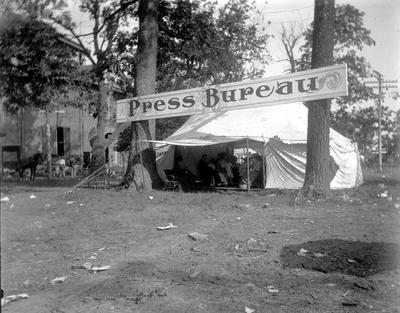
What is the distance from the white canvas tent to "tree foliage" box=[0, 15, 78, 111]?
39.7 ft

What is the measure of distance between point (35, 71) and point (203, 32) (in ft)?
46.7

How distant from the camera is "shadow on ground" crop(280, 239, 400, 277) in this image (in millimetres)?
5596

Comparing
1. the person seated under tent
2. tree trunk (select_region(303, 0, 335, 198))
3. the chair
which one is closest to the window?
tree trunk (select_region(303, 0, 335, 198))

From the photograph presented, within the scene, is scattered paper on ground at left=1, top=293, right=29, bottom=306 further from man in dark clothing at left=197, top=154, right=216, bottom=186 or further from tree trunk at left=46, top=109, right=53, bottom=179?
man in dark clothing at left=197, top=154, right=216, bottom=186

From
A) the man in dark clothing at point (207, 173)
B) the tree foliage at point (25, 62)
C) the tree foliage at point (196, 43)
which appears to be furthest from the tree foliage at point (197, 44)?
the tree foliage at point (25, 62)

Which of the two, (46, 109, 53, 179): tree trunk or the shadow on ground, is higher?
(46, 109, 53, 179): tree trunk

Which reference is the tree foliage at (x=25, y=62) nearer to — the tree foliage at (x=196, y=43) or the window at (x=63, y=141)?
the window at (x=63, y=141)

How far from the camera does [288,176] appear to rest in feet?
54.9

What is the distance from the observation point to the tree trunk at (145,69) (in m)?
14.0

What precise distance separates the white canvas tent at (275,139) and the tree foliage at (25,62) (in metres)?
12.1

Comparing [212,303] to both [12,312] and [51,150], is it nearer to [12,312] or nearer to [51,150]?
[12,312]

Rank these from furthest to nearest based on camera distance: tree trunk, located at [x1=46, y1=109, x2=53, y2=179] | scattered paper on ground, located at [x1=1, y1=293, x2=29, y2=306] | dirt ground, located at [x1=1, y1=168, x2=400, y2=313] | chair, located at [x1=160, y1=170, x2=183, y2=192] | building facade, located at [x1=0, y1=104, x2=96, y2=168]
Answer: chair, located at [x1=160, y1=170, x2=183, y2=192] → dirt ground, located at [x1=1, y1=168, x2=400, y2=313] → scattered paper on ground, located at [x1=1, y1=293, x2=29, y2=306] → tree trunk, located at [x1=46, y1=109, x2=53, y2=179] → building facade, located at [x1=0, y1=104, x2=96, y2=168]

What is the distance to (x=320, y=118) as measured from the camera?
40.3 feet

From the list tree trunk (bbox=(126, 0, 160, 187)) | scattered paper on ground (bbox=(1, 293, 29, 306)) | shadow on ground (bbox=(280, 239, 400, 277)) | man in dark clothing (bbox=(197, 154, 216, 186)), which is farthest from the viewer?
man in dark clothing (bbox=(197, 154, 216, 186))
